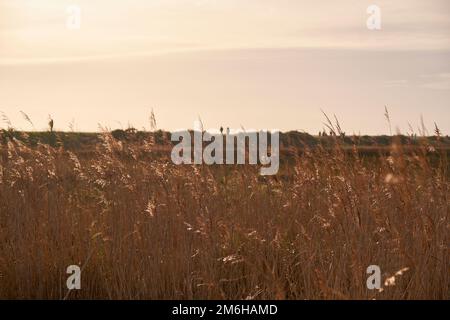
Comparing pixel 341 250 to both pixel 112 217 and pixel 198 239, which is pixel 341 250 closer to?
pixel 198 239

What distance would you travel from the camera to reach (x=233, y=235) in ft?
15.4

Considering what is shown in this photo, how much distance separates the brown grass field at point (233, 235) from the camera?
396 cm

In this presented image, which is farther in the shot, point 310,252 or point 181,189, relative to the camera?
point 181,189

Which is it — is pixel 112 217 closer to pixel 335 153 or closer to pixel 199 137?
pixel 199 137

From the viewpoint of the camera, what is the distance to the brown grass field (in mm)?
3961

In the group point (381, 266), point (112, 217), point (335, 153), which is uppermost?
point (335, 153)

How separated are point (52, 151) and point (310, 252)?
3.54 meters

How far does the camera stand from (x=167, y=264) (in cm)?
422
